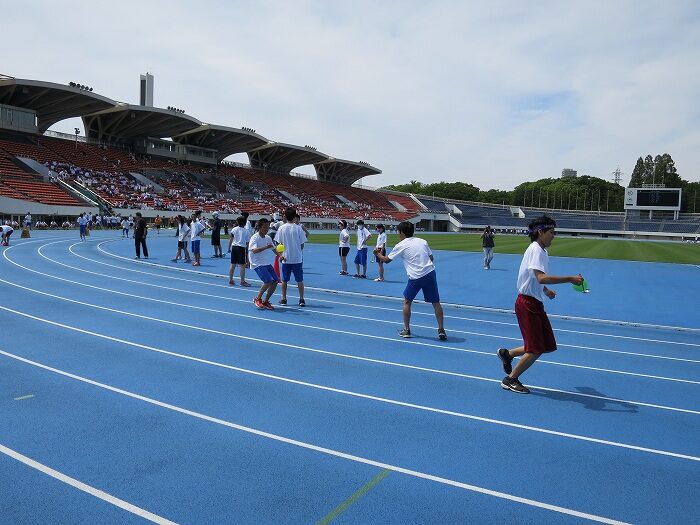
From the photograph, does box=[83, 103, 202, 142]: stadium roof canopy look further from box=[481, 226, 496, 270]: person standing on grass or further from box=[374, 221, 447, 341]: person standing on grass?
box=[374, 221, 447, 341]: person standing on grass

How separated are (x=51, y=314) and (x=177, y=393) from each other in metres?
5.13

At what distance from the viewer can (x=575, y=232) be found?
88.2 meters

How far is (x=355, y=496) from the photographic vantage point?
339 cm

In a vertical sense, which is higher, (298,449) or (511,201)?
(511,201)

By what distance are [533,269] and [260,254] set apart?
240 inches

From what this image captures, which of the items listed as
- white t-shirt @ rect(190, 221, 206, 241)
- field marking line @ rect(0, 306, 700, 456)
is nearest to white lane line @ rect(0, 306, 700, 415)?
field marking line @ rect(0, 306, 700, 456)

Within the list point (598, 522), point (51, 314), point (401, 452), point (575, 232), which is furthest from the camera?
point (575, 232)

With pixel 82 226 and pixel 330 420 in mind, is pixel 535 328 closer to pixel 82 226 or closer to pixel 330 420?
pixel 330 420

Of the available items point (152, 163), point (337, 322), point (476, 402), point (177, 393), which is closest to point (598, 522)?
point (476, 402)

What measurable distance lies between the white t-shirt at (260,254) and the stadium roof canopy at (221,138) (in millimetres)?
56539

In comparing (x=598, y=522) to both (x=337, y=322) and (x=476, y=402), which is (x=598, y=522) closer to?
(x=476, y=402)

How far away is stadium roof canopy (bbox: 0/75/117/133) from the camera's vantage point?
44.3 m

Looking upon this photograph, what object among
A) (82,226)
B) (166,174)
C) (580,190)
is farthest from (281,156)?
(580,190)

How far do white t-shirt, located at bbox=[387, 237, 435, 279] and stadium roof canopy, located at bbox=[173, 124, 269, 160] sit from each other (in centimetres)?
5980
